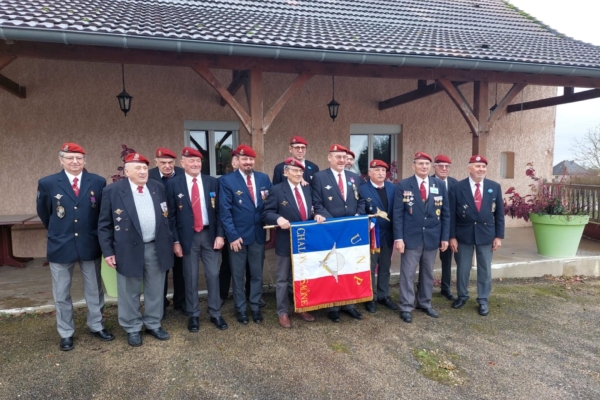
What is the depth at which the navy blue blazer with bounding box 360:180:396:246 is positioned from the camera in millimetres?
4074

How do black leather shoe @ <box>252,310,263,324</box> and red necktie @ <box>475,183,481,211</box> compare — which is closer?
black leather shoe @ <box>252,310,263,324</box>

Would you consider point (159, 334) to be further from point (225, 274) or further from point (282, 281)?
point (282, 281)

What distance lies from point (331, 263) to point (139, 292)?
70.4 inches

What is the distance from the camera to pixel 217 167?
23.9ft

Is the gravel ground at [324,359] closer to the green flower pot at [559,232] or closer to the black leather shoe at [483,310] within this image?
the black leather shoe at [483,310]

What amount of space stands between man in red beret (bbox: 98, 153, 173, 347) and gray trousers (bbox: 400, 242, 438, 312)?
7.61 ft

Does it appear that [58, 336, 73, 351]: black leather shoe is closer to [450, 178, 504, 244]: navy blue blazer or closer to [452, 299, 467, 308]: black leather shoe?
[452, 299, 467, 308]: black leather shoe

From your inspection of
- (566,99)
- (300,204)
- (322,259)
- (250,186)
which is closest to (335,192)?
(300,204)

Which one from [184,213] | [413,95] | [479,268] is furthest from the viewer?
[413,95]

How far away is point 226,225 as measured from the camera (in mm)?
3572

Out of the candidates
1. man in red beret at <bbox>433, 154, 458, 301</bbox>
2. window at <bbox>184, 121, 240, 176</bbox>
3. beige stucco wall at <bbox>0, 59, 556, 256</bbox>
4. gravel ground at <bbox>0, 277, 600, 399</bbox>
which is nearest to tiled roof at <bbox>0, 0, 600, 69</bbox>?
beige stucco wall at <bbox>0, 59, 556, 256</bbox>

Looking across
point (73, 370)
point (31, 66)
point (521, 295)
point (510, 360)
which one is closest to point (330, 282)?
point (510, 360)

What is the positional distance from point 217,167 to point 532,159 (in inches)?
276

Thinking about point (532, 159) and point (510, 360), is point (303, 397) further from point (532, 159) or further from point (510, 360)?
point (532, 159)
